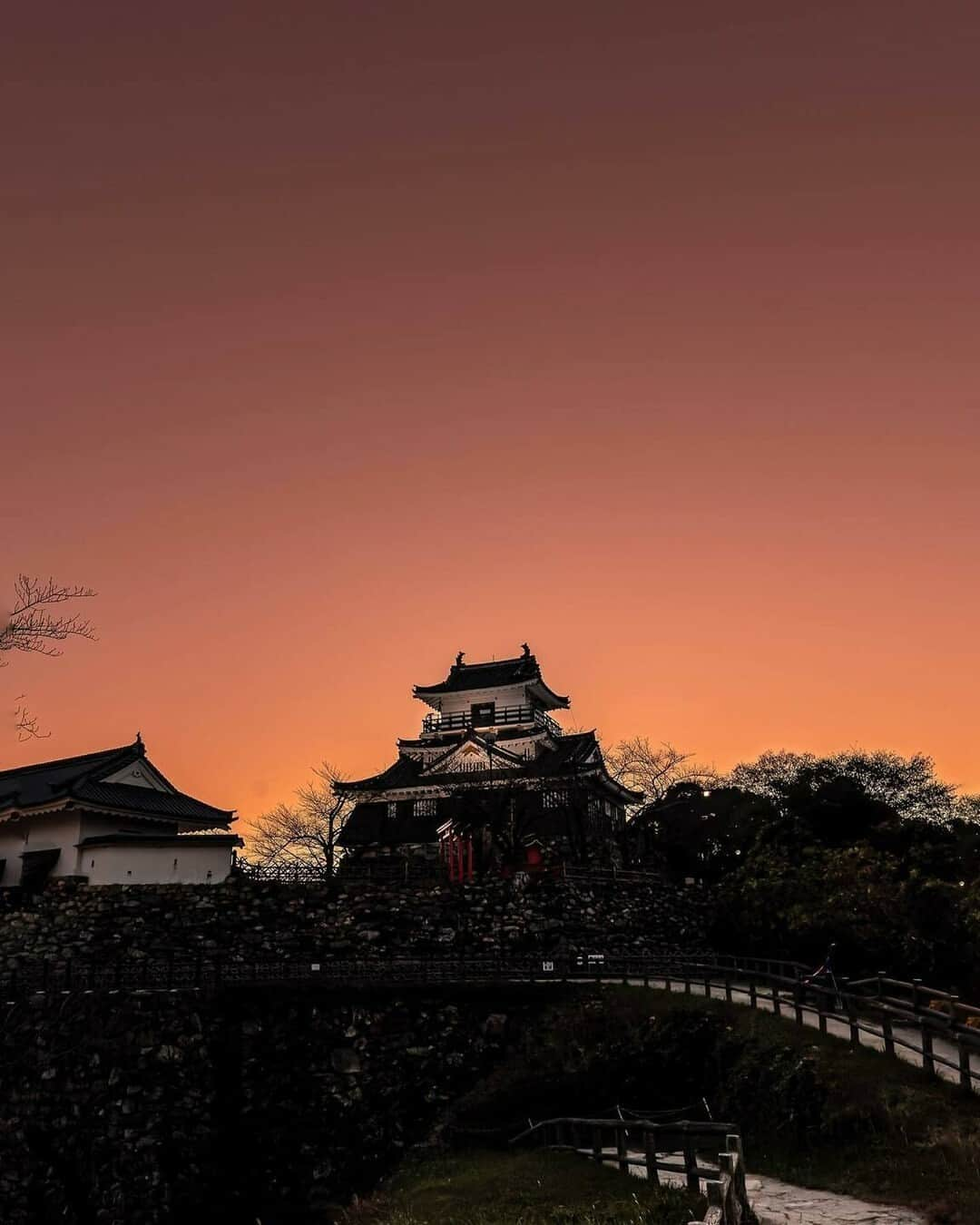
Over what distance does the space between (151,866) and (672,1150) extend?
24.9m

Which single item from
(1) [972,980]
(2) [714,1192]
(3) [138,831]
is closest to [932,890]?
(1) [972,980]

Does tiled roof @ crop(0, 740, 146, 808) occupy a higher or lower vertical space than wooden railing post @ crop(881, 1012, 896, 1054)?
higher

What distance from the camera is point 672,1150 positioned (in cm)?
1920

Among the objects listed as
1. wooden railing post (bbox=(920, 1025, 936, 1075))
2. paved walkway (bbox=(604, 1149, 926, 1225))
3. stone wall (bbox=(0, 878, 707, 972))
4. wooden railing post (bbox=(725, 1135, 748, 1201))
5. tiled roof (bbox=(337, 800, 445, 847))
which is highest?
tiled roof (bbox=(337, 800, 445, 847))

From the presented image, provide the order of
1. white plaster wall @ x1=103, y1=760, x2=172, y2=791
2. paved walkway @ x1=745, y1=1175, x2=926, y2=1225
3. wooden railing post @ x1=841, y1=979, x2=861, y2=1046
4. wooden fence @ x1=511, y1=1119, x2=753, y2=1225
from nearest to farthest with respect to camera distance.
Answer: wooden fence @ x1=511, y1=1119, x2=753, y2=1225, paved walkway @ x1=745, y1=1175, x2=926, y2=1225, wooden railing post @ x1=841, y1=979, x2=861, y2=1046, white plaster wall @ x1=103, y1=760, x2=172, y2=791

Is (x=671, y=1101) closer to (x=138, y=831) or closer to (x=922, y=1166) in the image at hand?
(x=922, y=1166)

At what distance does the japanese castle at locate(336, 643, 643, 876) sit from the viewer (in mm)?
48281

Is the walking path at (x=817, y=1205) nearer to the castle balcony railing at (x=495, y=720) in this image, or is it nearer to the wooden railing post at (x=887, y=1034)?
the wooden railing post at (x=887, y=1034)

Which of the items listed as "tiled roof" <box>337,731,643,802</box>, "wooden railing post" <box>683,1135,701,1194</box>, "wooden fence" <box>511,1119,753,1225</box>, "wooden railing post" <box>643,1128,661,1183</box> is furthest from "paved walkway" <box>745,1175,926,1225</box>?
"tiled roof" <box>337,731,643,802</box>

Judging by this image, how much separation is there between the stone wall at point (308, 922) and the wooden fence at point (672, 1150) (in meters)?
13.6

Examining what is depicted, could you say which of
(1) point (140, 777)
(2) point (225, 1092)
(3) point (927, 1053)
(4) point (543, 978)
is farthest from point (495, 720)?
(3) point (927, 1053)

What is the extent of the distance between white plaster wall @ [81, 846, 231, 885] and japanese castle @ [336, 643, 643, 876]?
1145 cm

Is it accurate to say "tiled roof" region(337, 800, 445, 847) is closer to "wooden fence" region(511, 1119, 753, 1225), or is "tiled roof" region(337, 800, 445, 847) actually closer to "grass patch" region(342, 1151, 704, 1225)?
"grass patch" region(342, 1151, 704, 1225)

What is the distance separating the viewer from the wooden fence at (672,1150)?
1137 cm
